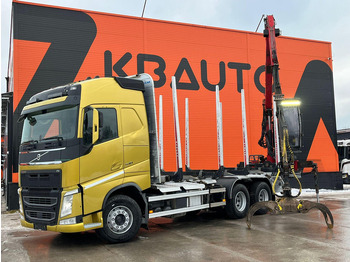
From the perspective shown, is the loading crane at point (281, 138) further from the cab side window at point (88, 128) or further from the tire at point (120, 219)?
the cab side window at point (88, 128)

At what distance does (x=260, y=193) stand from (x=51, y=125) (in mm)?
6702

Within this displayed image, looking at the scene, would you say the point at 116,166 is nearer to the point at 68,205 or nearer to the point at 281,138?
the point at 68,205

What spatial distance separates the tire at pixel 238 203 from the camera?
1035 cm

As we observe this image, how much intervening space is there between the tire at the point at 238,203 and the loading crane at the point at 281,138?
2.93 feet

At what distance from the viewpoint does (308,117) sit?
20531mm

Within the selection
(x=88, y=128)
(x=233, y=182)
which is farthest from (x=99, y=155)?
(x=233, y=182)

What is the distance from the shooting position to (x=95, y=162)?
7156 mm

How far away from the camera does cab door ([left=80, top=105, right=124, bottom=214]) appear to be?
700 centimetres

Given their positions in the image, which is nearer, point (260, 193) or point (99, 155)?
point (99, 155)

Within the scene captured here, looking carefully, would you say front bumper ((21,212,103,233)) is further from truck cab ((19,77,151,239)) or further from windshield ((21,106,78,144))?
windshield ((21,106,78,144))

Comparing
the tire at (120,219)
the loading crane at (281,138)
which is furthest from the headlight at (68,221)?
the loading crane at (281,138)

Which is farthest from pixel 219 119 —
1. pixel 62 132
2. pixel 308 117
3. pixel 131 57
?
pixel 308 117

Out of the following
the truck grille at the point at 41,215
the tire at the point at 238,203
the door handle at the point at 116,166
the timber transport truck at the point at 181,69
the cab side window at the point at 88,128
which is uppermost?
the timber transport truck at the point at 181,69

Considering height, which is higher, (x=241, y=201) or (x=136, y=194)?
(x=136, y=194)
